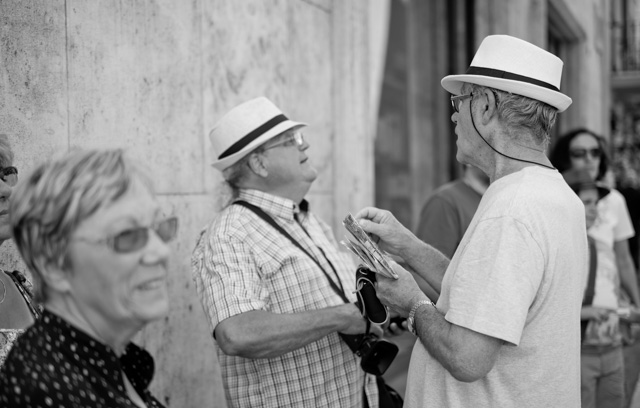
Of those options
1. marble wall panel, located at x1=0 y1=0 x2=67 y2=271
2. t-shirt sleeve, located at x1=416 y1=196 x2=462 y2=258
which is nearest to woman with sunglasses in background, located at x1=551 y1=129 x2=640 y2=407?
t-shirt sleeve, located at x1=416 y1=196 x2=462 y2=258

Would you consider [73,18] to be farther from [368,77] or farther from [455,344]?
[368,77]

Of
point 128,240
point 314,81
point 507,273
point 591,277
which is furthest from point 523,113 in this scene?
point 314,81

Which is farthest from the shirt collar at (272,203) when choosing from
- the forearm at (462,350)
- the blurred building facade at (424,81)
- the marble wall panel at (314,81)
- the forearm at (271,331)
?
the blurred building facade at (424,81)

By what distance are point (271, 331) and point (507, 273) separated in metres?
0.89

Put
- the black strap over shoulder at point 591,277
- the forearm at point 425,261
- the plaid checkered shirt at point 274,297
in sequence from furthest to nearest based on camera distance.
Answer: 1. the black strap over shoulder at point 591,277
2. the forearm at point 425,261
3. the plaid checkered shirt at point 274,297

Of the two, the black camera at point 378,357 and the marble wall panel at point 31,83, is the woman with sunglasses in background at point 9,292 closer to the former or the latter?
the marble wall panel at point 31,83

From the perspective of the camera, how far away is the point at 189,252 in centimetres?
360

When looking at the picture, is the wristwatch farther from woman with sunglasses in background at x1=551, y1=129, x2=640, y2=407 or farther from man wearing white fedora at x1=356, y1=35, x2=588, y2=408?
woman with sunglasses in background at x1=551, y1=129, x2=640, y2=407

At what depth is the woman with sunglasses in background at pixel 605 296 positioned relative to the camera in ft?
13.0

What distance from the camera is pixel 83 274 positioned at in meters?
1.47

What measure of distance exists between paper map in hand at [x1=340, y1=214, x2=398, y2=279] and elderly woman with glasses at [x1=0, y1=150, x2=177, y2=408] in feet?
3.19

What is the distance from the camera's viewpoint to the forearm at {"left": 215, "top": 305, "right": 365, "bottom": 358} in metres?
2.54

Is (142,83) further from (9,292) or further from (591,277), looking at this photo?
(591,277)

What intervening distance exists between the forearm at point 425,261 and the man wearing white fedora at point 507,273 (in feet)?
1.26
